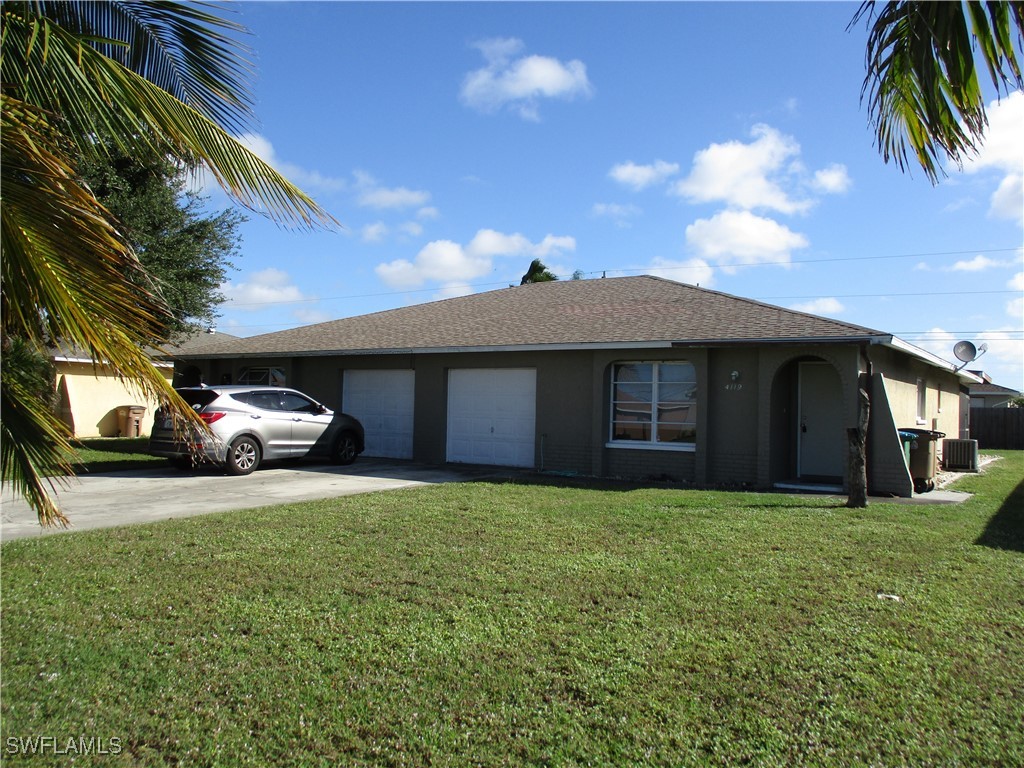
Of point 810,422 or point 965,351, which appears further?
point 965,351

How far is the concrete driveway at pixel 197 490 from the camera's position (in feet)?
30.1

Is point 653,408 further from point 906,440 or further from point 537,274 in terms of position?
point 537,274

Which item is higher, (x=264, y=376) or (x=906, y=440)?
(x=264, y=376)

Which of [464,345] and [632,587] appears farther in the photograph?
[464,345]

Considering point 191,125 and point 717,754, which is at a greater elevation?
point 191,125

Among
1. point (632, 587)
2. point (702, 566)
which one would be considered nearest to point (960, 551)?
point (702, 566)

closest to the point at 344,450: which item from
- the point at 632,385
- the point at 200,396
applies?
the point at 200,396

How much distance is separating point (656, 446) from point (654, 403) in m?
0.82

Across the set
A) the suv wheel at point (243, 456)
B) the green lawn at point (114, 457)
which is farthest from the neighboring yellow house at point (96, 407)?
the suv wheel at point (243, 456)

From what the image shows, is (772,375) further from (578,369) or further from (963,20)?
(963,20)

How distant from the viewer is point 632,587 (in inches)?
240

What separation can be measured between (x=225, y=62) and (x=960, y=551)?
25.6 feet

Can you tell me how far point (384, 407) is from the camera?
60.4 feet

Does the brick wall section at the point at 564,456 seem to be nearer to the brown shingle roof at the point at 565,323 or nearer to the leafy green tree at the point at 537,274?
the brown shingle roof at the point at 565,323
